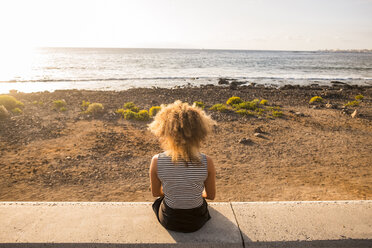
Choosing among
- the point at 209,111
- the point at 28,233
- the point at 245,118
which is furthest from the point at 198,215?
the point at 209,111

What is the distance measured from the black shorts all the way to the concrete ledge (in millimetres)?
69

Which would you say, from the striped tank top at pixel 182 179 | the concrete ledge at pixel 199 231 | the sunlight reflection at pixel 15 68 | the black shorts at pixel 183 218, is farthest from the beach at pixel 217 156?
the sunlight reflection at pixel 15 68

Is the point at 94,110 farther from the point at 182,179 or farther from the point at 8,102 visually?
the point at 182,179

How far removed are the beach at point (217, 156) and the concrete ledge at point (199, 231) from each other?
1.32 metres

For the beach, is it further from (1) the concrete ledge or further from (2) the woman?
(2) the woman

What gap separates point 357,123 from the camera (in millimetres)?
8867

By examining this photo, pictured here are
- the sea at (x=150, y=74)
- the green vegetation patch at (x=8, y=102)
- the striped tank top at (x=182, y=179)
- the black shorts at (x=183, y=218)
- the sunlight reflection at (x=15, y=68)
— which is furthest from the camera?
the sunlight reflection at (x=15, y=68)

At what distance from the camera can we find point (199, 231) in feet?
8.39

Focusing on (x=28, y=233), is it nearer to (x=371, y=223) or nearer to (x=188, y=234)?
(x=188, y=234)

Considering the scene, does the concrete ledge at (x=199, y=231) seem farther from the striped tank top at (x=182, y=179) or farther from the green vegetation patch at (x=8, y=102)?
the green vegetation patch at (x=8, y=102)

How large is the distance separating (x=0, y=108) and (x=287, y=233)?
33.9ft

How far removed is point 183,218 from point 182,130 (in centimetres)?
96

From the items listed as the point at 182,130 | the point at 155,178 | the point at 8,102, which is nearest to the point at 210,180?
the point at 155,178

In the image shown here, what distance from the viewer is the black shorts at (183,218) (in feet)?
8.10
